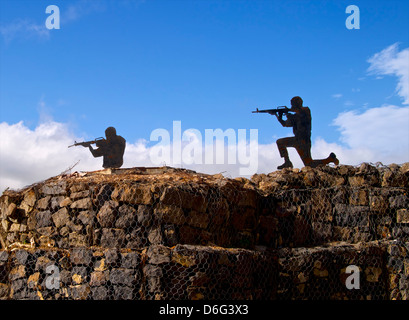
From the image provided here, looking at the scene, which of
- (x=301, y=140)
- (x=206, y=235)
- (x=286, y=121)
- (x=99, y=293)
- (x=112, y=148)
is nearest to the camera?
(x=99, y=293)

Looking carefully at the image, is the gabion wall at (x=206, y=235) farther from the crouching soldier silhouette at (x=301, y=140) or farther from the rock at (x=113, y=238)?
the crouching soldier silhouette at (x=301, y=140)

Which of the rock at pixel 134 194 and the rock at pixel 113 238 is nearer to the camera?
the rock at pixel 113 238

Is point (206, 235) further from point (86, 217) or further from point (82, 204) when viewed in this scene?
point (82, 204)

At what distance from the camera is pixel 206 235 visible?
7566 millimetres

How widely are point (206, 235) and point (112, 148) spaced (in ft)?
18.0

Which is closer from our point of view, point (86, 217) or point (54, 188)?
point (86, 217)

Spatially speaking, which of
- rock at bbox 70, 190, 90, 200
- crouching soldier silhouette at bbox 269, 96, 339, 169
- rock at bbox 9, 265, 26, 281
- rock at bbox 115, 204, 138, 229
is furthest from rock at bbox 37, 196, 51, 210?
crouching soldier silhouette at bbox 269, 96, 339, 169

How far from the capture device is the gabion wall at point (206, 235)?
6848 millimetres

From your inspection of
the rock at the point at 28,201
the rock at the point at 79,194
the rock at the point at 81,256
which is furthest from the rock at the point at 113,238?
the rock at the point at 28,201

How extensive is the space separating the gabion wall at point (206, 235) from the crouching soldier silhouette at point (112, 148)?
10.8 feet

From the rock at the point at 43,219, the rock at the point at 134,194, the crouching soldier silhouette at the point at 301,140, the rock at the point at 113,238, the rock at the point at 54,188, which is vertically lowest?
the rock at the point at 113,238

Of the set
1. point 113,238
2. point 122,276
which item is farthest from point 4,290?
point 122,276

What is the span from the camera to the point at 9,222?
8.51 m
